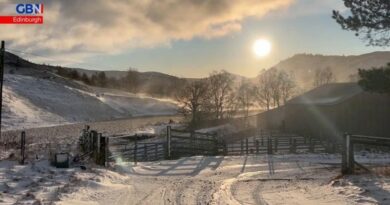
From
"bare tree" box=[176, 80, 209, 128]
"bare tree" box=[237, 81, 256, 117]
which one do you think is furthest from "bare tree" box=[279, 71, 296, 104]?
"bare tree" box=[176, 80, 209, 128]

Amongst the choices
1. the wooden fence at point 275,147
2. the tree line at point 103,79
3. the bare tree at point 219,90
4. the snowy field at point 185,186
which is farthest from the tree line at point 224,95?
the snowy field at point 185,186

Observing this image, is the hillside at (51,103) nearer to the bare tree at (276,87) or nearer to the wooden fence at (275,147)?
the bare tree at (276,87)

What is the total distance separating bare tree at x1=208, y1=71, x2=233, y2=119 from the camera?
10256 centimetres

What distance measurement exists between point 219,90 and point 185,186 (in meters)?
97.3

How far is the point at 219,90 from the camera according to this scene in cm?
10906

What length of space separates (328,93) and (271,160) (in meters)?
32.9

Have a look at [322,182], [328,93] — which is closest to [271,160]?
[322,182]

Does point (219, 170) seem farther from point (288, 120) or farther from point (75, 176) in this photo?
point (288, 120)

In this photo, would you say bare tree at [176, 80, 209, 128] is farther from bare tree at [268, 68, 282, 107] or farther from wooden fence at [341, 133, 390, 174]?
wooden fence at [341, 133, 390, 174]

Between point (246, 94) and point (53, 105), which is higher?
point (246, 94)

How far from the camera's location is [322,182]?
12094 mm

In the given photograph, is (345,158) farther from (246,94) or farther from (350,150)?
(246,94)

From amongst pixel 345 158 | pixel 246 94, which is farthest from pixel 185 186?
pixel 246 94

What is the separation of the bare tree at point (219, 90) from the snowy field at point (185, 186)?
84.5m
